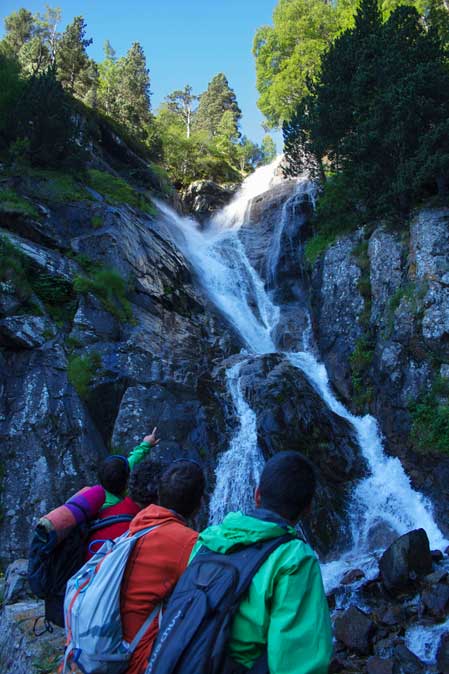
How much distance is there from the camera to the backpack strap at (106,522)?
2.90m

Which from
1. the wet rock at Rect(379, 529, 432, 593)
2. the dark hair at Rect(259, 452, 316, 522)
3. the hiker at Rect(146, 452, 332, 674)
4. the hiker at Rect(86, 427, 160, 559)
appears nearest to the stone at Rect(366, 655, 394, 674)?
the wet rock at Rect(379, 529, 432, 593)

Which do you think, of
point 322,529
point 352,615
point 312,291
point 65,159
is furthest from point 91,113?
point 352,615

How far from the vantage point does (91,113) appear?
23.0 m

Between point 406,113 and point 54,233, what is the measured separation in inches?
425

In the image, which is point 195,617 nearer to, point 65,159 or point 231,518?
point 231,518

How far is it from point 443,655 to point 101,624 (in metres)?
5.82

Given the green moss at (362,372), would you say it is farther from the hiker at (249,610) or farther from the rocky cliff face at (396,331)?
the hiker at (249,610)

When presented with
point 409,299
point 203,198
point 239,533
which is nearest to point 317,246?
point 409,299

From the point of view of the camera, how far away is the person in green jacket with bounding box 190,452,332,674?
5.23 feet

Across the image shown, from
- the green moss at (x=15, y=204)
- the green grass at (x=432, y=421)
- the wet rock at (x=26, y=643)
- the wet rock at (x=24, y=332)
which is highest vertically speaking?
the green moss at (x=15, y=204)

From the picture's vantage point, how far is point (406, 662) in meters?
5.71

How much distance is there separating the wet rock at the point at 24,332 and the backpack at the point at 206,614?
8997 mm

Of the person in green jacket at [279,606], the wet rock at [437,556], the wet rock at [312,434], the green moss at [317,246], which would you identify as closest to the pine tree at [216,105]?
the green moss at [317,246]

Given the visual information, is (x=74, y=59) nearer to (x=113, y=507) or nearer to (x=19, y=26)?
(x=19, y=26)
